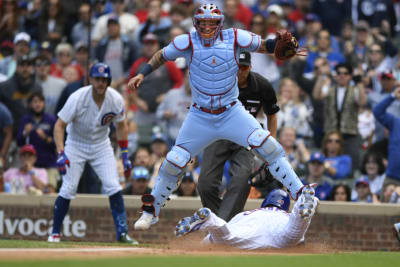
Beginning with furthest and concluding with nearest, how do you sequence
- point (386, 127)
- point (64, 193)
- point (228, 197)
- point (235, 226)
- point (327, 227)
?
point (386, 127) < point (327, 227) < point (64, 193) < point (228, 197) < point (235, 226)

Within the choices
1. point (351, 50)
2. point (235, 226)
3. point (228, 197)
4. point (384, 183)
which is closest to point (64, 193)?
point (228, 197)

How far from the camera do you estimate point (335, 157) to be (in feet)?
45.2

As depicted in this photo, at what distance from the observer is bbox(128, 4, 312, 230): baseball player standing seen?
8961 mm

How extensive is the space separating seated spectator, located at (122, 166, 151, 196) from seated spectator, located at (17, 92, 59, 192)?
1.44m

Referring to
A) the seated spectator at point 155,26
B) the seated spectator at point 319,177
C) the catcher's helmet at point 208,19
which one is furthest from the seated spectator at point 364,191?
the seated spectator at point 155,26

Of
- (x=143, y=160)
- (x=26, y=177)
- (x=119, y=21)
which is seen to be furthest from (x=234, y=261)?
(x=119, y=21)

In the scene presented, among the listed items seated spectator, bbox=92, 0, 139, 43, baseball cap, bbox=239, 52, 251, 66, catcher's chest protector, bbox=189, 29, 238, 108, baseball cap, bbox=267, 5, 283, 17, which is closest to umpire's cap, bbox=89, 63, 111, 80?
baseball cap, bbox=239, 52, 251, 66

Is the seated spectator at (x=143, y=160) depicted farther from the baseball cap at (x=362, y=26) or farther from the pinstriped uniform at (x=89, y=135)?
the baseball cap at (x=362, y=26)

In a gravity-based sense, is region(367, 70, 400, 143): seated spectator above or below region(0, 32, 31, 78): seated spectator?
below

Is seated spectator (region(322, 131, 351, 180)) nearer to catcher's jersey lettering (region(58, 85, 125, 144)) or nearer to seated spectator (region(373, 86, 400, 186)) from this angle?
seated spectator (region(373, 86, 400, 186))

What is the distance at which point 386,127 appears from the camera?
44.0 ft

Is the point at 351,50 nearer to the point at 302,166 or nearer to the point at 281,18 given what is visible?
the point at 281,18

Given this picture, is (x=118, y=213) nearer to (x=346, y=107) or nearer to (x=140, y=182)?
(x=140, y=182)

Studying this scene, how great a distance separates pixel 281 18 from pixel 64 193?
24.7 ft
